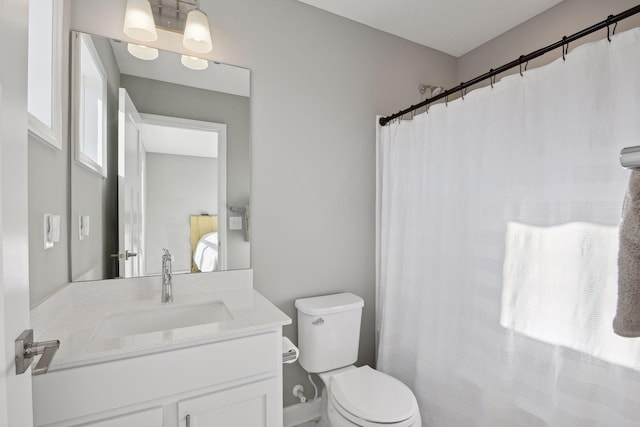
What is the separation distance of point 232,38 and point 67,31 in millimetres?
713

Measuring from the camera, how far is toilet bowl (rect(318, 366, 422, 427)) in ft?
4.26

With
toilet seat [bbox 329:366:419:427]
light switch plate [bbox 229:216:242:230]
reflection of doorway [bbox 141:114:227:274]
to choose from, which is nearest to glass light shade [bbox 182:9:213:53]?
reflection of doorway [bbox 141:114:227:274]

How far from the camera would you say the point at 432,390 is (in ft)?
5.40

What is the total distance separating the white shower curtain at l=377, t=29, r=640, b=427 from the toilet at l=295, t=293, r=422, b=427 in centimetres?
27

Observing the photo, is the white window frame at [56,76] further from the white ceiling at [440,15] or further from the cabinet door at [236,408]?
the white ceiling at [440,15]

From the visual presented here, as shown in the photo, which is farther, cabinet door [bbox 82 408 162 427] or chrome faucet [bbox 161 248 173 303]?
chrome faucet [bbox 161 248 173 303]

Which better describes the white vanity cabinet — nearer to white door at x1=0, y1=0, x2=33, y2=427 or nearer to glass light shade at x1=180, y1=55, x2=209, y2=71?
white door at x1=0, y1=0, x2=33, y2=427

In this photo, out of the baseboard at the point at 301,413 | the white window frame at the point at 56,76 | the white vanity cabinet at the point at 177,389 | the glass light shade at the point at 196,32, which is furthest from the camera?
the baseboard at the point at 301,413

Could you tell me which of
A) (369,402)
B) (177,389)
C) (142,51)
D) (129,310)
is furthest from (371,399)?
(142,51)

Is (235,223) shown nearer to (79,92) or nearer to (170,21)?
(79,92)

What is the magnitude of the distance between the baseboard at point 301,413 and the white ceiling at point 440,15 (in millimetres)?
2393

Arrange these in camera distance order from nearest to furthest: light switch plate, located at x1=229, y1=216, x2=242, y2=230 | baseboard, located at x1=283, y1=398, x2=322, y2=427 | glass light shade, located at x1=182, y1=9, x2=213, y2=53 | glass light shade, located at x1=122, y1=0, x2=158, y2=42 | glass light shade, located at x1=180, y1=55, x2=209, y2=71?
1. glass light shade, located at x1=122, y1=0, x2=158, y2=42
2. glass light shade, located at x1=182, y1=9, x2=213, y2=53
3. glass light shade, located at x1=180, y1=55, x2=209, y2=71
4. light switch plate, located at x1=229, y1=216, x2=242, y2=230
5. baseboard, located at x1=283, y1=398, x2=322, y2=427

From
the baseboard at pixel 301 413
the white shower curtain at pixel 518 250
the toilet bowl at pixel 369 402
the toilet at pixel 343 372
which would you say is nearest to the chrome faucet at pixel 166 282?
the toilet at pixel 343 372

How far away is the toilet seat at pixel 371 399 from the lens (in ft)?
4.26
